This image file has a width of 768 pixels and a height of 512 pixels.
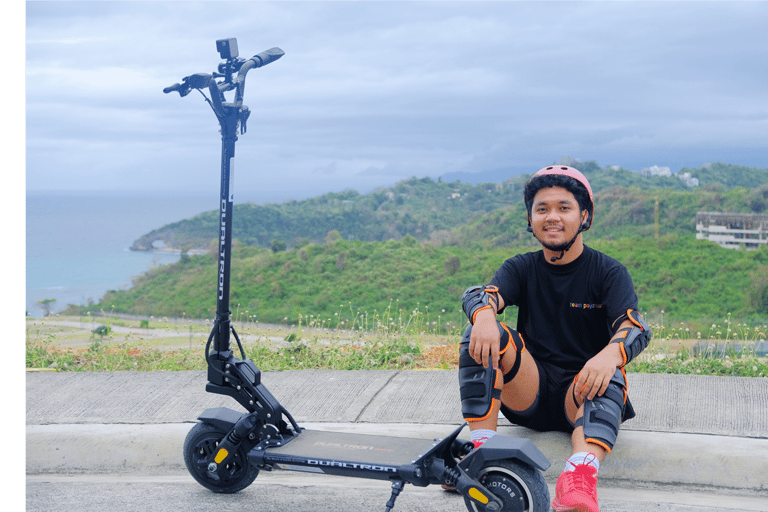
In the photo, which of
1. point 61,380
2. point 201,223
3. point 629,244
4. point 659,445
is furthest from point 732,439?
point 201,223

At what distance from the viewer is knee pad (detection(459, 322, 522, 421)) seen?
10.6ft

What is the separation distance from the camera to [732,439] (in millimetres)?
3695

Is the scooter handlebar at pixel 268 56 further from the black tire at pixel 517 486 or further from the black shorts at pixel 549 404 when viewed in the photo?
the black tire at pixel 517 486

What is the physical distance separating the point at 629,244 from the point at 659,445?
34.1 metres

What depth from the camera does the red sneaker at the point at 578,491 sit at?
9.21 ft

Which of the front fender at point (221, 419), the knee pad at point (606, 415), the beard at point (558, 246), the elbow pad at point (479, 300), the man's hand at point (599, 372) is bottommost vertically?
the front fender at point (221, 419)

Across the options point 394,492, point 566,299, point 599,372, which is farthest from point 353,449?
point 566,299

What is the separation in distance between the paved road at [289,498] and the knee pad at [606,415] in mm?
471

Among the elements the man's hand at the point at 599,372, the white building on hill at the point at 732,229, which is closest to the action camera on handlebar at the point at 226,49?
the man's hand at the point at 599,372

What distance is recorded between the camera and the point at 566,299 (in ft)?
11.4

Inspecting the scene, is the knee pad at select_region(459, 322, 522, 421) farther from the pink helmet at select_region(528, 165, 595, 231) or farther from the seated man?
the pink helmet at select_region(528, 165, 595, 231)

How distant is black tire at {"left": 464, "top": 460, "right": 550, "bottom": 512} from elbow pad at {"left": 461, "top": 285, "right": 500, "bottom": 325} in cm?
69

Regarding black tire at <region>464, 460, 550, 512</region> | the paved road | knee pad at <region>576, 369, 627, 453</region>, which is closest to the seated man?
knee pad at <region>576, 369, 627, 453</region>

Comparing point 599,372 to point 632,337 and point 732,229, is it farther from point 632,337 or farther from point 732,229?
point 732,229
